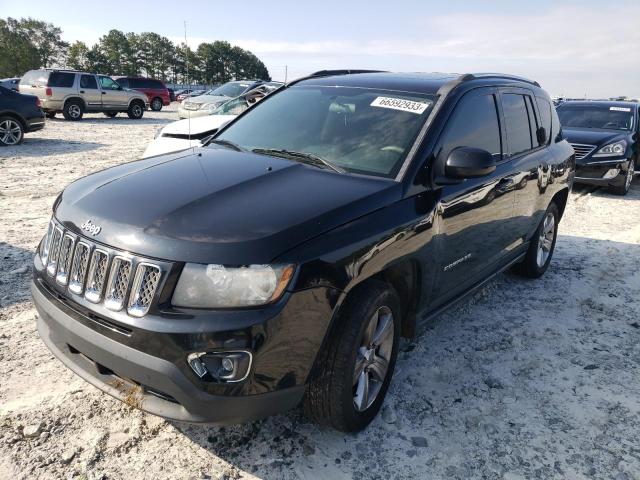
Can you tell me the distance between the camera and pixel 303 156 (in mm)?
3080

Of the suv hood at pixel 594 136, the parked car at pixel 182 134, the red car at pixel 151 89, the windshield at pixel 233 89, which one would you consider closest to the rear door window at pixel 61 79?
the windshield at pixel 233 89

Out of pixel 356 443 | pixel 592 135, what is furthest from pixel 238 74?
pixel 356 443

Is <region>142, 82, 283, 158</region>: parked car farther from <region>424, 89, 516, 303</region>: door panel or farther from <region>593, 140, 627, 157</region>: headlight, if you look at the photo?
<region>593, 140, 627, 157</region>: headlight

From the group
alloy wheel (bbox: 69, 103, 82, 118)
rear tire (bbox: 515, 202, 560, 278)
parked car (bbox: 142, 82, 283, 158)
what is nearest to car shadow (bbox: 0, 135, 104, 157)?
alloy wheel (bbox: 69, 103, 82, 118)

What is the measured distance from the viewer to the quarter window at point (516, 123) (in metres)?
3.90

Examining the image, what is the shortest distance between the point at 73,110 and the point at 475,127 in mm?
19157

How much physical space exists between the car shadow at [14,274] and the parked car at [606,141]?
882cm

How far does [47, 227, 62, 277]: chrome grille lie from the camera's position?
248 cm

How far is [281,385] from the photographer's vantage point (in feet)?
7.07

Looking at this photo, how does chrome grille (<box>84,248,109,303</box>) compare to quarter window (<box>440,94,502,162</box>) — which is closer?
chrome grille (<box>84,248,109,303</box>)

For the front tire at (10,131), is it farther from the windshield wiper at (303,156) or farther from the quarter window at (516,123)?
the quarter window at (516,123)

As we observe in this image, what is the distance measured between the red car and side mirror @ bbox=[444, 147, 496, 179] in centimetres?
2633

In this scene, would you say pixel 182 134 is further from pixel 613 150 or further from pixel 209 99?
pixel 209 99

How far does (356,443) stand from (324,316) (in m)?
0.86
